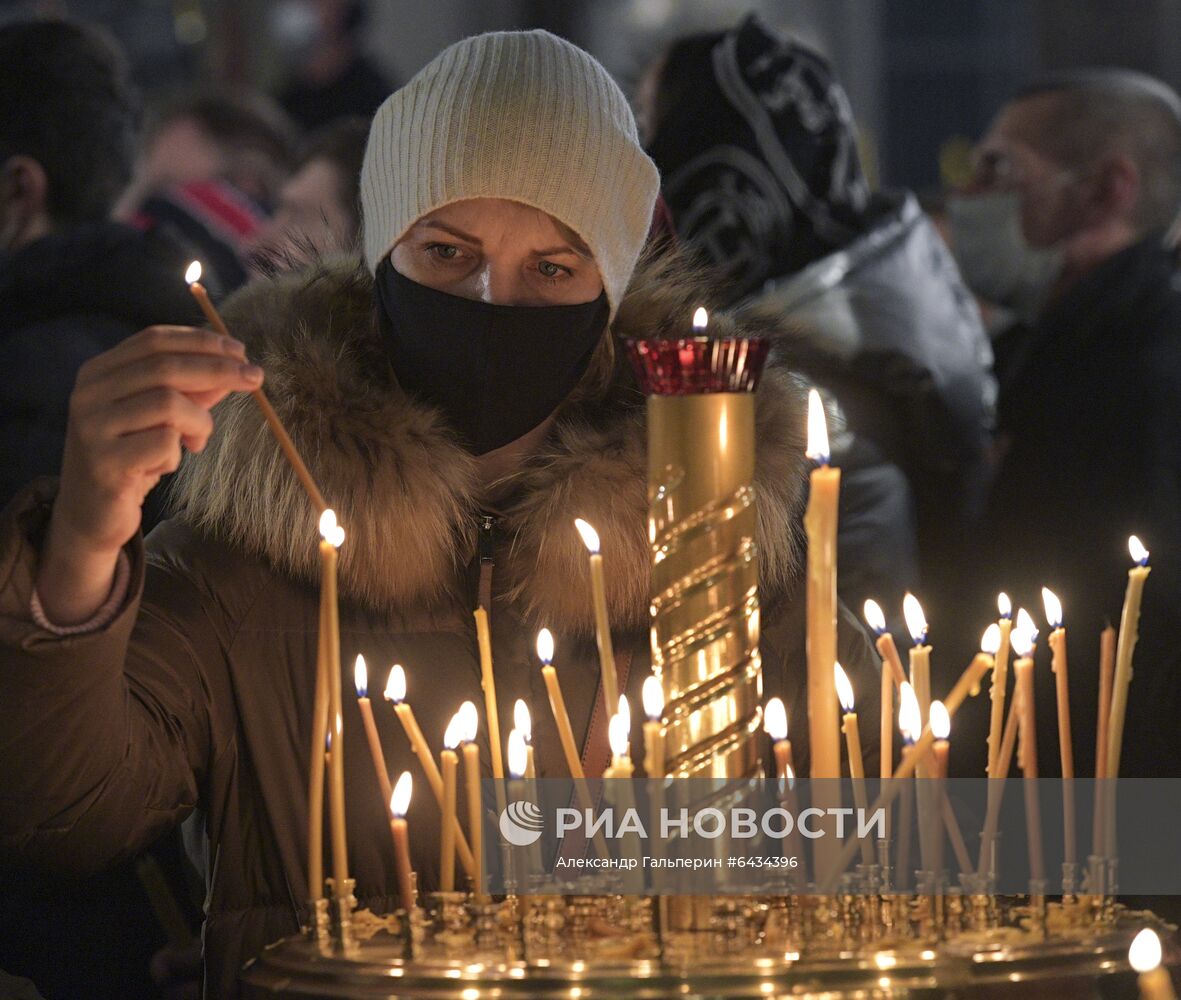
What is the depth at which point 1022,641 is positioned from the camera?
1.30 m

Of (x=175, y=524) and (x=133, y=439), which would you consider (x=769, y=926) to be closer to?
(x=133, y=439)

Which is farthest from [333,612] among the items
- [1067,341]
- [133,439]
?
[1067,341]

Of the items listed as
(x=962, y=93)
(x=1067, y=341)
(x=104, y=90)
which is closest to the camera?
(x=104, y=90)

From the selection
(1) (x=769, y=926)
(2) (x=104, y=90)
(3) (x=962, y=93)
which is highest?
(3) (x=962, y=93)

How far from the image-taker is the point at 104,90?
9.63 feet

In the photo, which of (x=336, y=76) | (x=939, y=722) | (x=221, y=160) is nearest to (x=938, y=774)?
(x=939, y=722)

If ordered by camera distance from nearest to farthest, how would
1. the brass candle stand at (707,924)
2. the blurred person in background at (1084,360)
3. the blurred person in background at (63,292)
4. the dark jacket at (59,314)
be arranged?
1. the brass candle stand at (707,924)
2. the blurred person in background at (63,292)
3. the dark jacket at (59,314)
4. the blurred person in background at (1084,360)

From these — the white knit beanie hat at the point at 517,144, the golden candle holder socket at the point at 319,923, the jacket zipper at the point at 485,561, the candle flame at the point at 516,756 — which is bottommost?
the golden candle holder socket at the point at 319,923

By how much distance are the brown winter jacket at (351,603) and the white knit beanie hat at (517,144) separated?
17 cm

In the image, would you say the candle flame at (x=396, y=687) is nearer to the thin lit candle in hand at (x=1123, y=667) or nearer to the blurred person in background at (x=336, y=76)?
the thin lit candle in hand at (x=1123, y=667)

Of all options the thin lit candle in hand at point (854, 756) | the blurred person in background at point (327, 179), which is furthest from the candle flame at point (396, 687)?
the blurred person in background at point (327, 179)

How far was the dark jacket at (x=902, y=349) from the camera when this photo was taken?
2.85 m

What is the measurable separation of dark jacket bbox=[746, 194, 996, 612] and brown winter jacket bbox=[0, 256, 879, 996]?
3.13 ft

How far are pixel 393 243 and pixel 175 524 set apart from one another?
38cm
